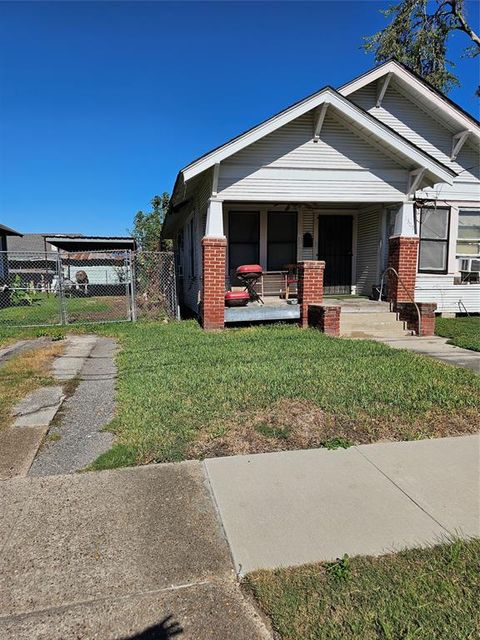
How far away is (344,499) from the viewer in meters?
3.09

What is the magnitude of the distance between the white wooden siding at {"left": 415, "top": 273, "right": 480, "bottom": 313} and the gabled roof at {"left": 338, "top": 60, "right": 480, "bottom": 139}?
12.8 ft

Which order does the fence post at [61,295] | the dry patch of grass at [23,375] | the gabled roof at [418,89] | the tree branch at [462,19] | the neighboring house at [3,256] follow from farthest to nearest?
1. the neighboring house at [3,256]
2. the tree branch at [462,19]
3. the fence post at [61,295]
4. the gabled roof at [418,89]
5. the dry patch of grass at [23,375]

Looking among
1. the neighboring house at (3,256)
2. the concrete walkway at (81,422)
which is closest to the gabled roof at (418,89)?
the concrete walkway at (81,422)

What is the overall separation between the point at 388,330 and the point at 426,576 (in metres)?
7.84

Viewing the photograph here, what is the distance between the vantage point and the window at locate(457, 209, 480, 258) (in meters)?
12.0

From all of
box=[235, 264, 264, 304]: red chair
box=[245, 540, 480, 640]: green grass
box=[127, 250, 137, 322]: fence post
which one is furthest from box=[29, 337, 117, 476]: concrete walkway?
box=[127, 250, 137, 322]: fence post

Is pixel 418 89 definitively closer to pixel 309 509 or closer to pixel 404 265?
pixel 404 265

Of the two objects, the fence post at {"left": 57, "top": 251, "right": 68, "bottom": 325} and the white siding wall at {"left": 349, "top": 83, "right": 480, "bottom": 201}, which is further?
the white siding wall at {"left": 349, "top": 83, "right": 480, "bottom": 201}

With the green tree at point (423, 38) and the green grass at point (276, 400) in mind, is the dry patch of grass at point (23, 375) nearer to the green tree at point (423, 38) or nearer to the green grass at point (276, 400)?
the green grass at point (276, 400)

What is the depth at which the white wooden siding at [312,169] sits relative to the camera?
30.1 ft

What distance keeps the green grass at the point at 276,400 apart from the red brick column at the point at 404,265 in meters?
3.06

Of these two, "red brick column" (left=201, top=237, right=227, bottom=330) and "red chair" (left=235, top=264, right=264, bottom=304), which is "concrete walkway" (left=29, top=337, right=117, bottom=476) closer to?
"red brick column" (left=201, top=237, right=227, bottom=330)

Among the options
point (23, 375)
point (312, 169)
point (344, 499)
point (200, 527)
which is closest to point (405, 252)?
point (312, 169)

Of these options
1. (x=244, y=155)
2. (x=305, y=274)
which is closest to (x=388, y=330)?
(x=305, y=274)
